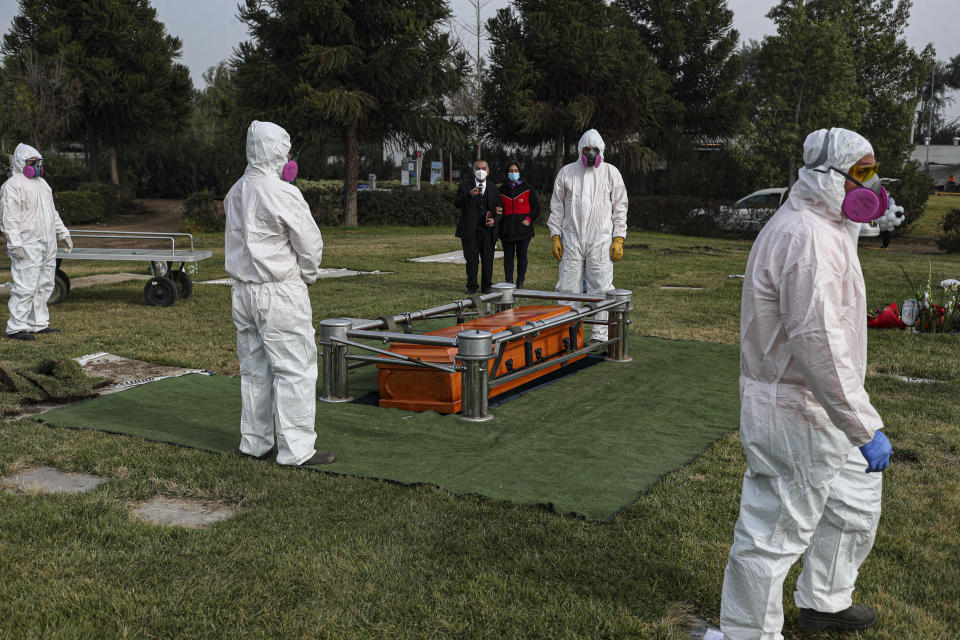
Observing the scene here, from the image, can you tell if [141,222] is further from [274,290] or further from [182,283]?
[274,290]

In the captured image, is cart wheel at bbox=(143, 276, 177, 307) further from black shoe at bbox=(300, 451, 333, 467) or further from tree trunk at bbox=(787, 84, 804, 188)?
tree trunk at bbox=(787, 84, 804, 188)

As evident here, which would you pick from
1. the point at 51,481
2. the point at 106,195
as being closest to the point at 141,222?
the point at 106,195

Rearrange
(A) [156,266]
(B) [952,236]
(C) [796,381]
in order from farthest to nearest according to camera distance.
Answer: (B) [952,236], (A) [156,266], (C) [796,381]

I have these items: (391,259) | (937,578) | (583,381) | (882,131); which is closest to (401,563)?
(937,578)

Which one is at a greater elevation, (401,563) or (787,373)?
(787,373)

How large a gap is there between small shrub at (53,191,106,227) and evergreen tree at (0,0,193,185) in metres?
4.50

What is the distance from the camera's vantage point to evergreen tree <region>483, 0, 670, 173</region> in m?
28.6

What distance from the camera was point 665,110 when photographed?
31703 millimetres

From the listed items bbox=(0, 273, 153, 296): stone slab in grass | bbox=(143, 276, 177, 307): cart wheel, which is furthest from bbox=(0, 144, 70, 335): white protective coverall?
bbox=(0, 273, 153, 296): stone slab in grass

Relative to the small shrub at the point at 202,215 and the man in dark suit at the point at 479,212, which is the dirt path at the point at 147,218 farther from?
the man in dark suit at the point at 479,212

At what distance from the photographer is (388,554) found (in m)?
3.76

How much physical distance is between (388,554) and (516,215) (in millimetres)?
8554

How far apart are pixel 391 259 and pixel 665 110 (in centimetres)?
1848

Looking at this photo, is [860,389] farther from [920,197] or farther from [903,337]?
[920,197]
